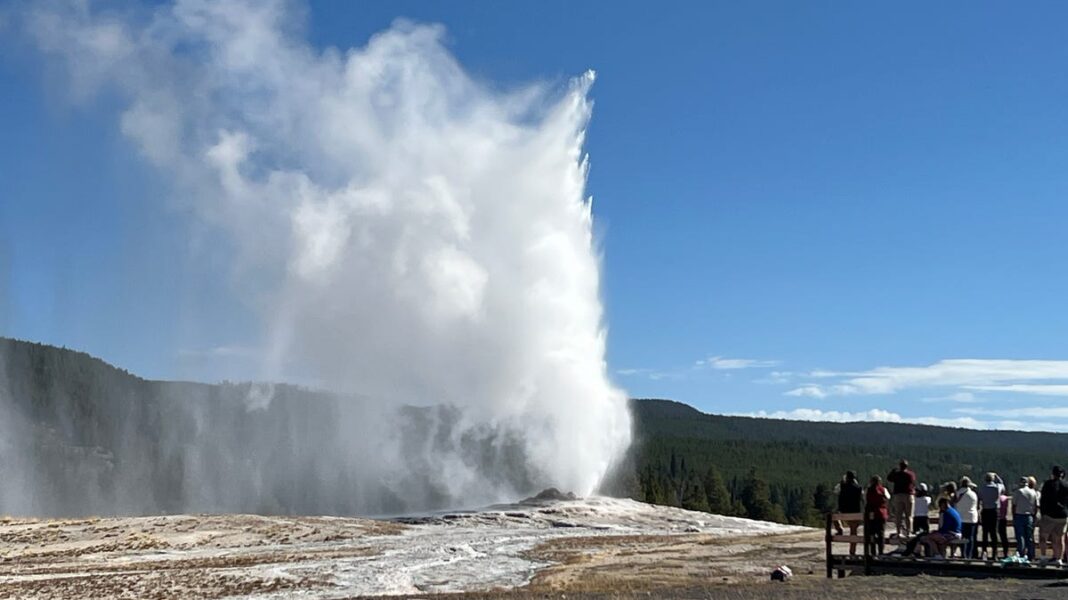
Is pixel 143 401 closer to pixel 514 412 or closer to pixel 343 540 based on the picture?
pixel 514 412

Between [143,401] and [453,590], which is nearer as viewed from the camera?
[453,590]

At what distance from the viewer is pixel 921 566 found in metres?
21.7

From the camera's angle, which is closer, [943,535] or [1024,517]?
[1024,517]

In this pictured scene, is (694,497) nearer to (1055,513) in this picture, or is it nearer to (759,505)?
(759,505)

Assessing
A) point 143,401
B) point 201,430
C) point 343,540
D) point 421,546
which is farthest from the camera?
point 143,401

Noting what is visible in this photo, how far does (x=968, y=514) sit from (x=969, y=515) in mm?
→ 35

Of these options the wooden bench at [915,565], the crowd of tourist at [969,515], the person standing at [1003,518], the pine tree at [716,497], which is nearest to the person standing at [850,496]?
the crowd of tourist at [969,515]

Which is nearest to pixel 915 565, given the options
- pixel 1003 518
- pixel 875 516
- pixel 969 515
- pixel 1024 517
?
pixel 875 516

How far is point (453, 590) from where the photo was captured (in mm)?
27797

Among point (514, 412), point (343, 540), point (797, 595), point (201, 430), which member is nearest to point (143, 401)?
point (201, 430)

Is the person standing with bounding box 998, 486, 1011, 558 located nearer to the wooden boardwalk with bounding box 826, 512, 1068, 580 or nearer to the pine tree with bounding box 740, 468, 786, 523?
the wooden boardwalk with bounding box 826, 512, 1068, 580

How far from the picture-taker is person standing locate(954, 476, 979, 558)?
22188 millimetres

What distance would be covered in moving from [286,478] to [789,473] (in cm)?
7638

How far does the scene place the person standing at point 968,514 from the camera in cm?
2219
